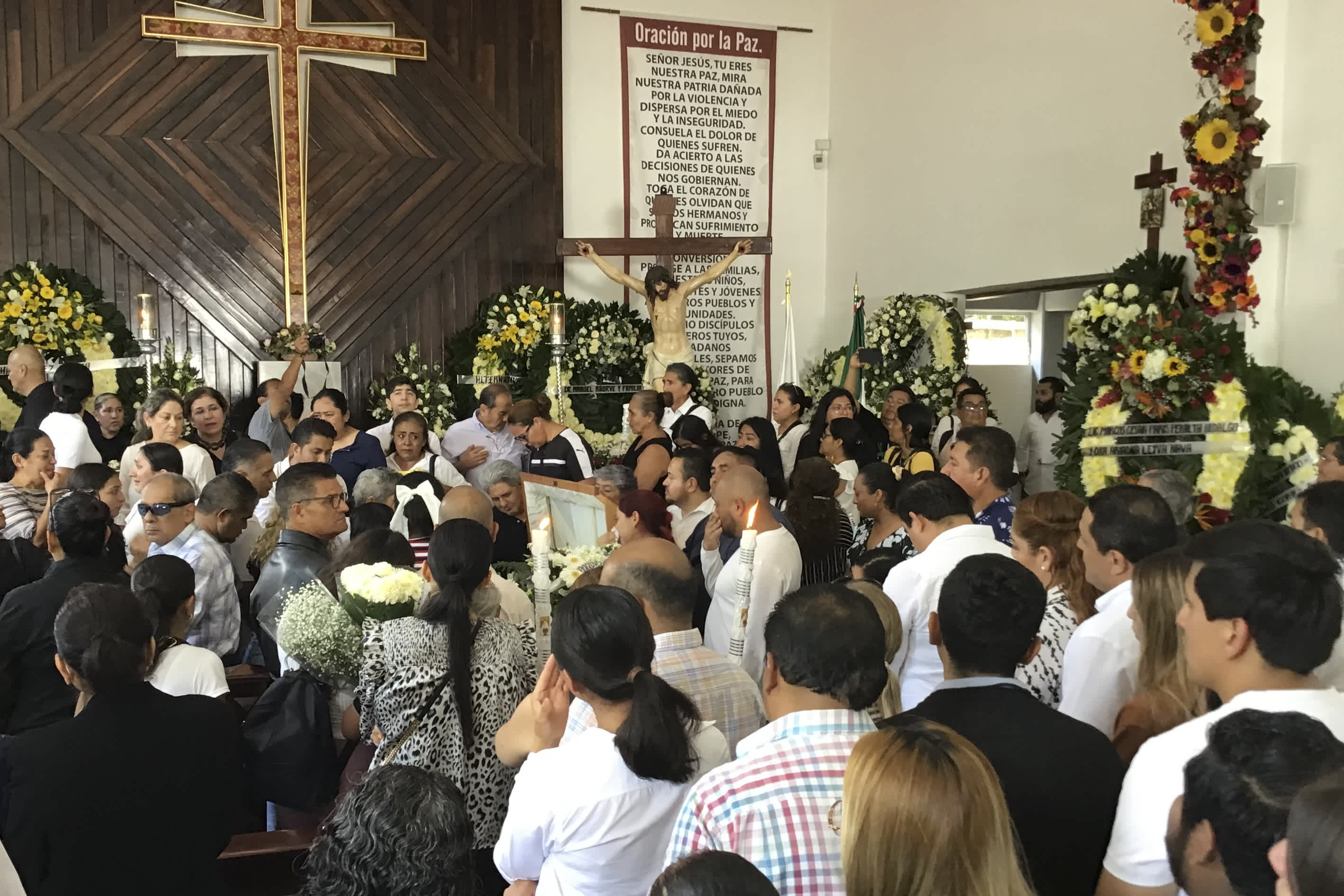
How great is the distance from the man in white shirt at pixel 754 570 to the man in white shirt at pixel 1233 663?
5.90 ft

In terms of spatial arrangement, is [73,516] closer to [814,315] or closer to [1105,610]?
[1105,610]

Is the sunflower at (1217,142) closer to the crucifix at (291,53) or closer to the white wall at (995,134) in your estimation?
the white wall at (995,134)

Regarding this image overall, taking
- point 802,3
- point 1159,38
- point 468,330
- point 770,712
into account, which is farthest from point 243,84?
point 770,712

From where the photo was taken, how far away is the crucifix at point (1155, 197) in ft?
23.6

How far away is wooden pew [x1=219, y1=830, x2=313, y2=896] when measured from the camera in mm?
2838

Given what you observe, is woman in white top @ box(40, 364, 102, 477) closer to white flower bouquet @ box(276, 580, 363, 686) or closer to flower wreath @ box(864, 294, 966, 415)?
white flower bouquet @ box(276, 580, 363, 686)

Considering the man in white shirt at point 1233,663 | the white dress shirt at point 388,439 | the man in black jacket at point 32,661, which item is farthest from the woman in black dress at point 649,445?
the man in white shirt at point 1233,663

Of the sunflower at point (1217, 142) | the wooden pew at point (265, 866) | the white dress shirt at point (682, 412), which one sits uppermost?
the sunflower at point (1217, 142)

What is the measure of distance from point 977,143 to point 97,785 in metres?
8.62

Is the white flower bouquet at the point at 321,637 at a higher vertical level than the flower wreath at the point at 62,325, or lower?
lower

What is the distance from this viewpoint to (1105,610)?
2.81 meters

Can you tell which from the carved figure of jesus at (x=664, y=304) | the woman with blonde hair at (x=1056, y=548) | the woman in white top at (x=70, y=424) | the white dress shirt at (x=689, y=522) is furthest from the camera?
the carved figure of jesus at (x=664, y=304)

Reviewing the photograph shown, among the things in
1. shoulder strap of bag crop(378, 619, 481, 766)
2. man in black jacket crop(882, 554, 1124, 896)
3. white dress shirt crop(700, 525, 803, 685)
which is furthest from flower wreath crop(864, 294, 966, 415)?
man in black jacket crop(882, 554, 1124, 896)

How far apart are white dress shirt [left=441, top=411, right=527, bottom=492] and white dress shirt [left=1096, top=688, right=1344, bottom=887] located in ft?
17.4
